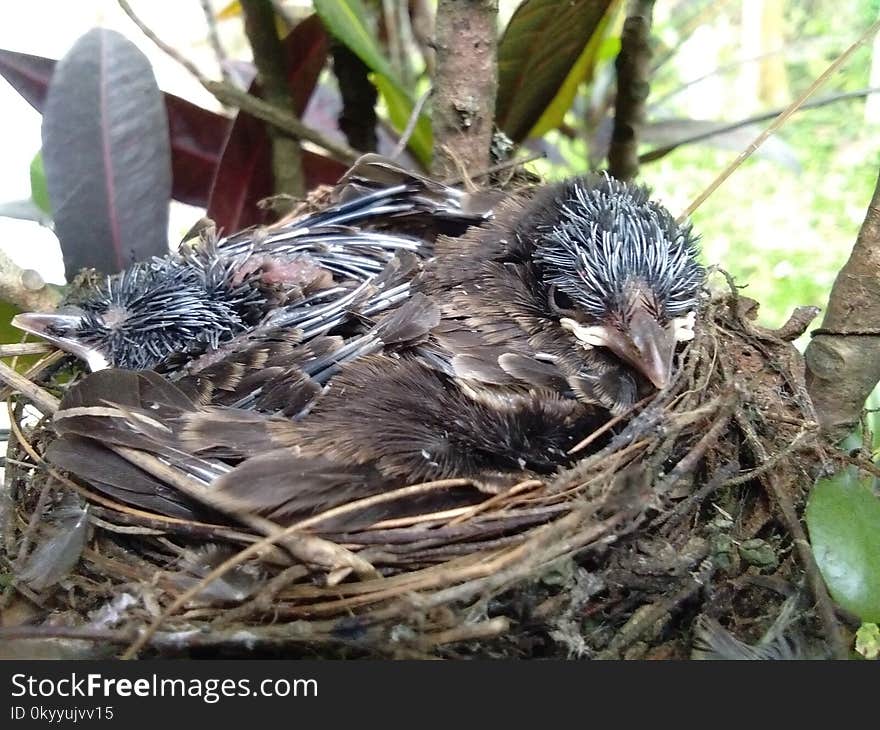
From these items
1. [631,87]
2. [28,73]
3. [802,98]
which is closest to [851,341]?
[802,98]

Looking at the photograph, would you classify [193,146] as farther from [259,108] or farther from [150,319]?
[150,319]

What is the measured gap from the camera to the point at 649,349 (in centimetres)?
68

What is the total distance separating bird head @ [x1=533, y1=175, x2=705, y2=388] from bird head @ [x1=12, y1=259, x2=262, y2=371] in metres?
0.37

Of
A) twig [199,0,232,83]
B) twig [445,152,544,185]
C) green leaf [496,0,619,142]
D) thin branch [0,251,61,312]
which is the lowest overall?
thin branch [0,251,61,312]

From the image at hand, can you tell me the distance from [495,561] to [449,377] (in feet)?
0.71

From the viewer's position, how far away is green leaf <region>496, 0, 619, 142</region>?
0.96 metres

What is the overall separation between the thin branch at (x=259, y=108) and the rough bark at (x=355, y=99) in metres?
0.07

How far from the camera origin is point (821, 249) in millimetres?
2123

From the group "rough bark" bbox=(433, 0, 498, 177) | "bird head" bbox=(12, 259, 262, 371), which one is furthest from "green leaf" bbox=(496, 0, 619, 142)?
"bird head" bbox=(12, 259, 262, 371)

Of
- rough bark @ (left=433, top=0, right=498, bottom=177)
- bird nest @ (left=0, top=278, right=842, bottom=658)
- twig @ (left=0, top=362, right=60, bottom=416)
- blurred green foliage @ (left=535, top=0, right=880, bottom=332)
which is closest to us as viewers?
bird nest @ (left=0, top=278, right=842, bottom=658)

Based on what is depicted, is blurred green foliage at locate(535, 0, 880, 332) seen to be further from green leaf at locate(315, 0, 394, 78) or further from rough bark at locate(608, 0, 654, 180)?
green leaf at locate(315, 0, 394, 78)

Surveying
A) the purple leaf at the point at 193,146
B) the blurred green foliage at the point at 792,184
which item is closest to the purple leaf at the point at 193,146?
the purple leaf at the point at 193,146

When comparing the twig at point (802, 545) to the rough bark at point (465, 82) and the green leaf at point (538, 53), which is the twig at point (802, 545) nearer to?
the rough bark at point (465, 82)

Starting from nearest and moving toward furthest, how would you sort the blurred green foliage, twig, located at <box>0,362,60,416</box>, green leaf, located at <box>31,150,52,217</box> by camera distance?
twig, located at <box>0,362,60,416</box> → green leaf, located at <box>31,150,52,217</box> → the blurred green foliage
